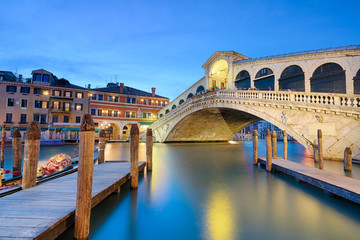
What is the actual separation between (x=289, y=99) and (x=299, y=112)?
968 millimetres

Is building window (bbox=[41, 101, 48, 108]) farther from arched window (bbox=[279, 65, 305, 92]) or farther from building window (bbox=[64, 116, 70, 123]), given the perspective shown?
arched window (bbox=[279, 65, 305, 92])

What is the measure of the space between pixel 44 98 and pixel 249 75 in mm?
24348

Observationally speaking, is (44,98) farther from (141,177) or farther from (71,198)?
(71,198)

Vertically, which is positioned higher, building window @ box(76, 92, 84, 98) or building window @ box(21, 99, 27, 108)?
building window @ box(76, 92, 84, 98)

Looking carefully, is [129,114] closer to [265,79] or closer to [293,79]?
[265,79]

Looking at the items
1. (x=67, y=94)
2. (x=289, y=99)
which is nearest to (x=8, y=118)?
(x=67, y=94)

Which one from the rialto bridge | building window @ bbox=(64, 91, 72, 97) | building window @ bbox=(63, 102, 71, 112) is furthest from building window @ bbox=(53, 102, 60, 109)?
the rialto bridge

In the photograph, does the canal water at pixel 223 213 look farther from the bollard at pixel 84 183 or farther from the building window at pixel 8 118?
the building window at pixel 8 118

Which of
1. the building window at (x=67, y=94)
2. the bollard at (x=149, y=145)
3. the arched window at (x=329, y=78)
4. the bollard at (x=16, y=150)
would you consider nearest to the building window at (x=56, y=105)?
the building window at (x=67, y=94)

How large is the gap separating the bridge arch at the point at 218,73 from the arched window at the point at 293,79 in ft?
22.3

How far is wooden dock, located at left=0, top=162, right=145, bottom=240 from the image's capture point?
2113 millimetres

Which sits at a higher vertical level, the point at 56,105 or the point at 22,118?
the point at 56,105

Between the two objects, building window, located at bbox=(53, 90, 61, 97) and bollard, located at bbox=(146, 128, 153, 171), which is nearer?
bollard, located at bbox=(146, 128, 153, 171)

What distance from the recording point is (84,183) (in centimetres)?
265
